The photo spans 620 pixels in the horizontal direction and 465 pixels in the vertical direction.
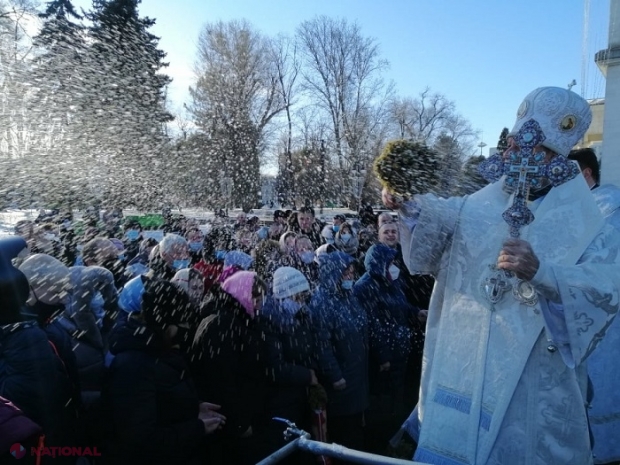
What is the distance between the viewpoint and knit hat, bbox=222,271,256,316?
3.45m

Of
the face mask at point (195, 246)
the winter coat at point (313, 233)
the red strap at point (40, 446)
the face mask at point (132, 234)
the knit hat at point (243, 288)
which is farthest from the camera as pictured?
the winter coat at point (313, 233)

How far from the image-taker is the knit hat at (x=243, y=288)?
3453 mm

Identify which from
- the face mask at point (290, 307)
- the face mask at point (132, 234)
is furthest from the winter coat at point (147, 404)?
the face mask at point (132, 234)

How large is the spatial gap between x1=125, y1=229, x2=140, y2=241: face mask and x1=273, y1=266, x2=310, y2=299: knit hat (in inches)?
215

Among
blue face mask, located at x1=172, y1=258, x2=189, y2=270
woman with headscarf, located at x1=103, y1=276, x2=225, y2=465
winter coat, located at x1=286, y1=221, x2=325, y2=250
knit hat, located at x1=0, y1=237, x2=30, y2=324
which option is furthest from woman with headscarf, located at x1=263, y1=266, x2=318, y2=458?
winter coat, located at x1=286, y1=221, x2=325, y2=250

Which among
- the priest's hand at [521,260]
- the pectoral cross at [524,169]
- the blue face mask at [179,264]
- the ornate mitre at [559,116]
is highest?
the ornate mitre at [559,116]

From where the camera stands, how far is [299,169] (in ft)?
56.2

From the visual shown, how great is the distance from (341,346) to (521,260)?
8.05ft

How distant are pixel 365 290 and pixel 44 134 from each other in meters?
5.54

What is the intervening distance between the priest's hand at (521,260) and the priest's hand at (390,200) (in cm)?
49

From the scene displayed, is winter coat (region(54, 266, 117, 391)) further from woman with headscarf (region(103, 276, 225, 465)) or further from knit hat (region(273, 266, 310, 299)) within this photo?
knit hat (region(273, 266, 310, 299))

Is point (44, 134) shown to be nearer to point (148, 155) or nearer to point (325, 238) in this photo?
point (148, 155)

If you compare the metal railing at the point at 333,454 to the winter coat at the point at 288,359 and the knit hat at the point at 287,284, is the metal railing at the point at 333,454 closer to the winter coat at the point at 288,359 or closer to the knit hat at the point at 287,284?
the winter coat at the point at 288,359

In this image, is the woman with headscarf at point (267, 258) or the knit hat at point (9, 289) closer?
the knit hat at point (9, 289)
